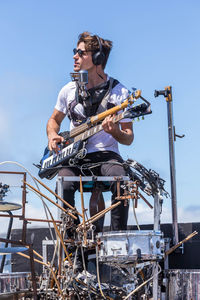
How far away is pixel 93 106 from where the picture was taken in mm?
5543

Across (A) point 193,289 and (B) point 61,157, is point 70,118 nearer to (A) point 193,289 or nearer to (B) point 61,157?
(B) point 61,157

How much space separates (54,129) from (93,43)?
1.07 m

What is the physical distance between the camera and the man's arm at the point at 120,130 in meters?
5.00

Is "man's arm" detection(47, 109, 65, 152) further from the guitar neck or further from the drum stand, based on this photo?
the drum stand

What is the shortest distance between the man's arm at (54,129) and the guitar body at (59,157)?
0.24 ft

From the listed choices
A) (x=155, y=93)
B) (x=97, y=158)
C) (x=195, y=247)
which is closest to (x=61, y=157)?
(x=97, y=158)

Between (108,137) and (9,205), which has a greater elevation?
(108,137)

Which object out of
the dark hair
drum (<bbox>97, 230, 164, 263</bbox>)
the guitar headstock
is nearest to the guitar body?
the guitar headstock

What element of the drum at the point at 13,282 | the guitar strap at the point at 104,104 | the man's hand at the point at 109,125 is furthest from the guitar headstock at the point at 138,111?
the drum at the point at 13,282

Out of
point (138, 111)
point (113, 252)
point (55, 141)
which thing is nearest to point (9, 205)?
point (113, 252)

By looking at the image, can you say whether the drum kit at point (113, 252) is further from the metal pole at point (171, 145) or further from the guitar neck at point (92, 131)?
the metal pole at point (171, 145)

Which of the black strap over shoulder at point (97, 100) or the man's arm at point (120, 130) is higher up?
the black strap over shoulder at point (97, 100)

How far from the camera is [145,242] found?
408cm

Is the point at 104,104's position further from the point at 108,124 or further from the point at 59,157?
the point at 59,157
